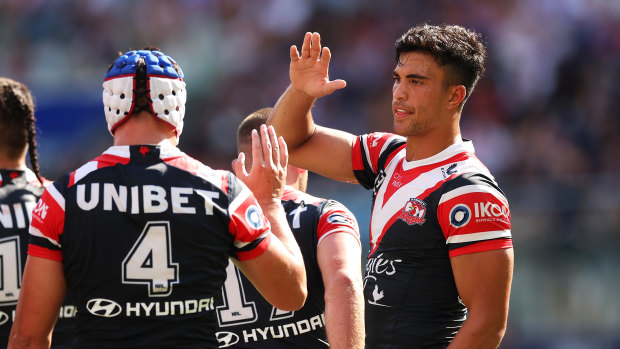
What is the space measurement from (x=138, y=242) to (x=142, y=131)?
452 millimetres

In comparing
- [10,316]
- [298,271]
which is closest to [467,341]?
[298,271]

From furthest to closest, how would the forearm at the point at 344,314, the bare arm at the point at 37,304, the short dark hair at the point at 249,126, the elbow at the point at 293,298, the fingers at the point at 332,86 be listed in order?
1. the short dark hair at the point at 249,126
2. the fingers at the point at 332,86
3. the forearm at the point at 344,314
4. the elbow at the point at 293,298
5. the bare arm at the point at 37,304

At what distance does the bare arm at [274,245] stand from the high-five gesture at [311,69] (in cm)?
116

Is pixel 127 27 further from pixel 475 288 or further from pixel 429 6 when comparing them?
pixel 475 288

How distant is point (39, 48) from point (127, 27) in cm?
150

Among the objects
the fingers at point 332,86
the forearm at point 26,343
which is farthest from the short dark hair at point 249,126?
the forearm at point 26,343

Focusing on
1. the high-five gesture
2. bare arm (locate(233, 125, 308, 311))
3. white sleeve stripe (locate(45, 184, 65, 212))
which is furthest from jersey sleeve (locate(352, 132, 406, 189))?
white sleeve stripe (locate(45, 184, 65, 212))

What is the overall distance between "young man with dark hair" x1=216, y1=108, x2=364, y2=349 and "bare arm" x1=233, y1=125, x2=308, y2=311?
695 millimetres

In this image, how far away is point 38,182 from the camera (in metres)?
4.59

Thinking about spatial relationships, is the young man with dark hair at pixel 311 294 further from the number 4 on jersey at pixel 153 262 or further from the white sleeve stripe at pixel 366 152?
the number 4 on jersey at pixel 153 262

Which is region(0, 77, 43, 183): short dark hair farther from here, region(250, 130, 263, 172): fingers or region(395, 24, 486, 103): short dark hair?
region(395, 24, 486, 103): short dark hair

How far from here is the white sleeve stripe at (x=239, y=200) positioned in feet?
10.3

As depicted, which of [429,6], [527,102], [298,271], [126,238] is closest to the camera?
[126,238]

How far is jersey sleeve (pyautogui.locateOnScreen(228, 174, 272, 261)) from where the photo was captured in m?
3.15
